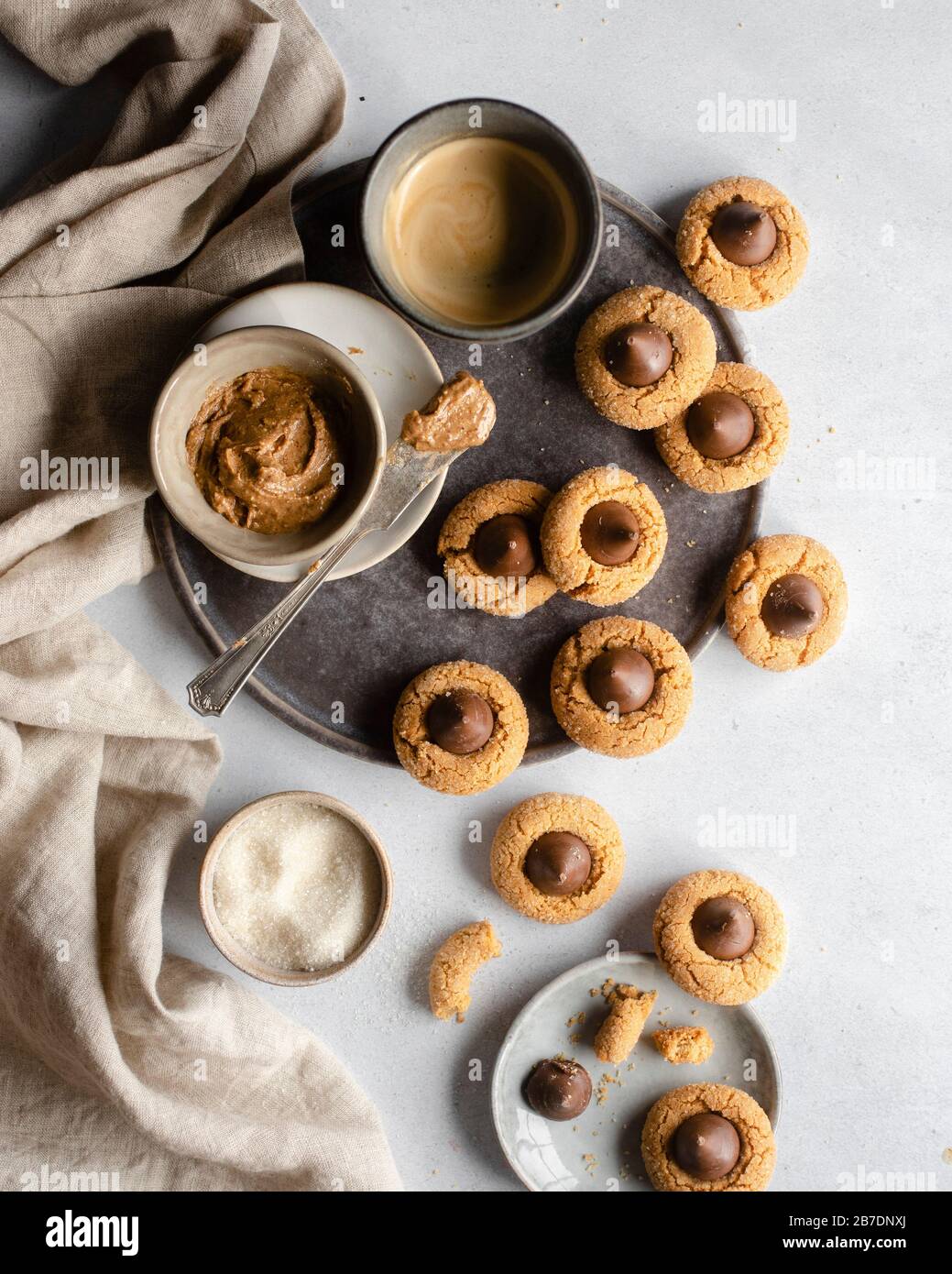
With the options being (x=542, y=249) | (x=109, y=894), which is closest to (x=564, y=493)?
(x=542, y=249)

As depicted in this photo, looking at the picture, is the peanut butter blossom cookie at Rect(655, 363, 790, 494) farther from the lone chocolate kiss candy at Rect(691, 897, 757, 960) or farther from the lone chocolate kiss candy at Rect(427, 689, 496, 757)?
the lone chocolate kiss candy at Rect(691, 897, 757, 960)

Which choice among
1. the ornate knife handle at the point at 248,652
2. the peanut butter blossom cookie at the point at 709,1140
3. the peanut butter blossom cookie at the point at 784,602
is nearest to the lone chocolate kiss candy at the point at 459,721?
the ornate knife handle at the point at 248,652

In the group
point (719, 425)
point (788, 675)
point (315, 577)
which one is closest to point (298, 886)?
point (315, 577)

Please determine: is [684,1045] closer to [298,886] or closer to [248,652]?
[298,886]

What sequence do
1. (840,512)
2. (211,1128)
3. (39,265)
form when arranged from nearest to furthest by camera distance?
1. (39,265)
2. (211,1128)
3. (840,512)

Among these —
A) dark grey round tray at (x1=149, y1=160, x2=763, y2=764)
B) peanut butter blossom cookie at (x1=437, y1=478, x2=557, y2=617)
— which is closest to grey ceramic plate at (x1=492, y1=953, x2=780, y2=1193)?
dark grey round tray at (x1=149, y1=160, x2=763, y2=764)

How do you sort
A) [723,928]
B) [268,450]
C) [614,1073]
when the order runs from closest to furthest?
[268,450] < [723,928] < [614,1073]
